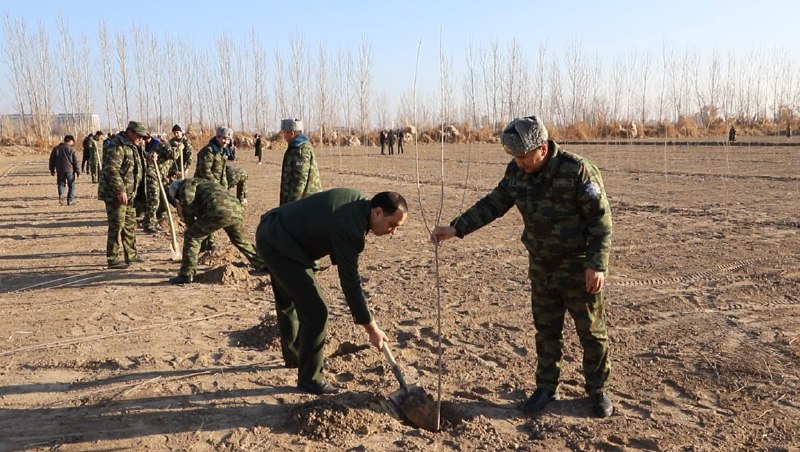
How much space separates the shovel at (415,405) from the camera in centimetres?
392

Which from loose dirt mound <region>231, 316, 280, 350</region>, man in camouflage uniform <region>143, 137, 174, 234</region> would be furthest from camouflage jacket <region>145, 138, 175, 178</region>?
loose dirt mound <region>231, 316, 280, 350</region>

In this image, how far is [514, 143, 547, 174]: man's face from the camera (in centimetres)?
362

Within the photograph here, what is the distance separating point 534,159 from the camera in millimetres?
3645

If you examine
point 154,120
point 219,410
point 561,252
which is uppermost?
point 154,120

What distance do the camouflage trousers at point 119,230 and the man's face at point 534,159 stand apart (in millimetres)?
5845

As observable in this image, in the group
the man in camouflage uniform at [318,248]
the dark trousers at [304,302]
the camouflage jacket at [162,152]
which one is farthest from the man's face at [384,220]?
the camouflage jacket at [162,152]

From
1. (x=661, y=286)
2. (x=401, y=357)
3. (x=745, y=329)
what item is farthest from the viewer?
(x=661, y=286)

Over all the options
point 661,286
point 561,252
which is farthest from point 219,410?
point 661,286

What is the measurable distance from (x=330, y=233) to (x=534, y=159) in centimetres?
119

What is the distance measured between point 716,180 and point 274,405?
15.9 m

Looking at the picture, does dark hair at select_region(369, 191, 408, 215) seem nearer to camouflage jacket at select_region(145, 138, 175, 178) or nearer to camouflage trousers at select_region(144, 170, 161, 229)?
camouflage trousers at select_region(144, 170, 161, 229)

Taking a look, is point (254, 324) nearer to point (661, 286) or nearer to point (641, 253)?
point (661, 286)

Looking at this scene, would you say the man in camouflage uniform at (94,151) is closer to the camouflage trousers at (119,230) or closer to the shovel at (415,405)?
the camouflage trousers at (119,230)

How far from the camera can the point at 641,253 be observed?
27.2 ft
